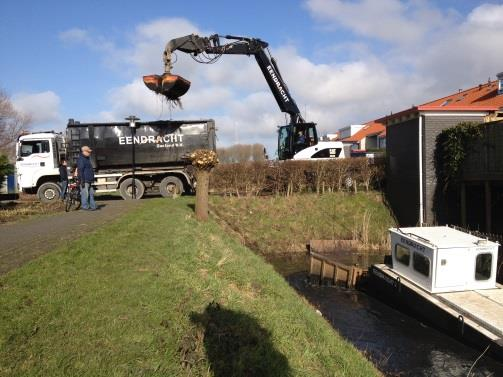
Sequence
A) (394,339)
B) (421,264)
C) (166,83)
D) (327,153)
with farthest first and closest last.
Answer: (327,153) < (166,83) < (421,264) < (394,339)

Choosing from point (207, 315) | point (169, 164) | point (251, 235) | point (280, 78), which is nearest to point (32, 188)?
point (169, 164)

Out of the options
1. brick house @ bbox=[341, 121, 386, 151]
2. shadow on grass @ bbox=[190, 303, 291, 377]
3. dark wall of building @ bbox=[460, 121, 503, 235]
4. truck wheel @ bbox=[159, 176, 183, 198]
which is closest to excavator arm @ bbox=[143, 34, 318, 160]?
truck wheel @ bbox=[159, 176, 183, 198]

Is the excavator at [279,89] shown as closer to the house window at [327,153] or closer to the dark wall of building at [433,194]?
the house window at [327,153]

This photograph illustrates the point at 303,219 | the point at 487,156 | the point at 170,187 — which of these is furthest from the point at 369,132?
the point at 170,187

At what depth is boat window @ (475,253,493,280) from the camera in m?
10.8

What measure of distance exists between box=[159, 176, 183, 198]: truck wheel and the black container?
0.75m

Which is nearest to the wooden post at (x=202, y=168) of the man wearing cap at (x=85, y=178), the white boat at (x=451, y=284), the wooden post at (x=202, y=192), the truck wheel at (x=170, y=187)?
the wooden post at (x=202, y=192)

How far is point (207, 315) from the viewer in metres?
5.39

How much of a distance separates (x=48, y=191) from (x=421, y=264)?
15.6 m

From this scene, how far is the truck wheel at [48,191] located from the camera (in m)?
19.3

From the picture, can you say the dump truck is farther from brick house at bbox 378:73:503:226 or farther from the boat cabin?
the boat cabin

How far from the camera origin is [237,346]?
4938 millimetres

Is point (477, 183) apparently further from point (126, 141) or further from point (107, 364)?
Result: point (107, 364)

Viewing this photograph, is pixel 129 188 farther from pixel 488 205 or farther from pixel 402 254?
pixel 488 205
